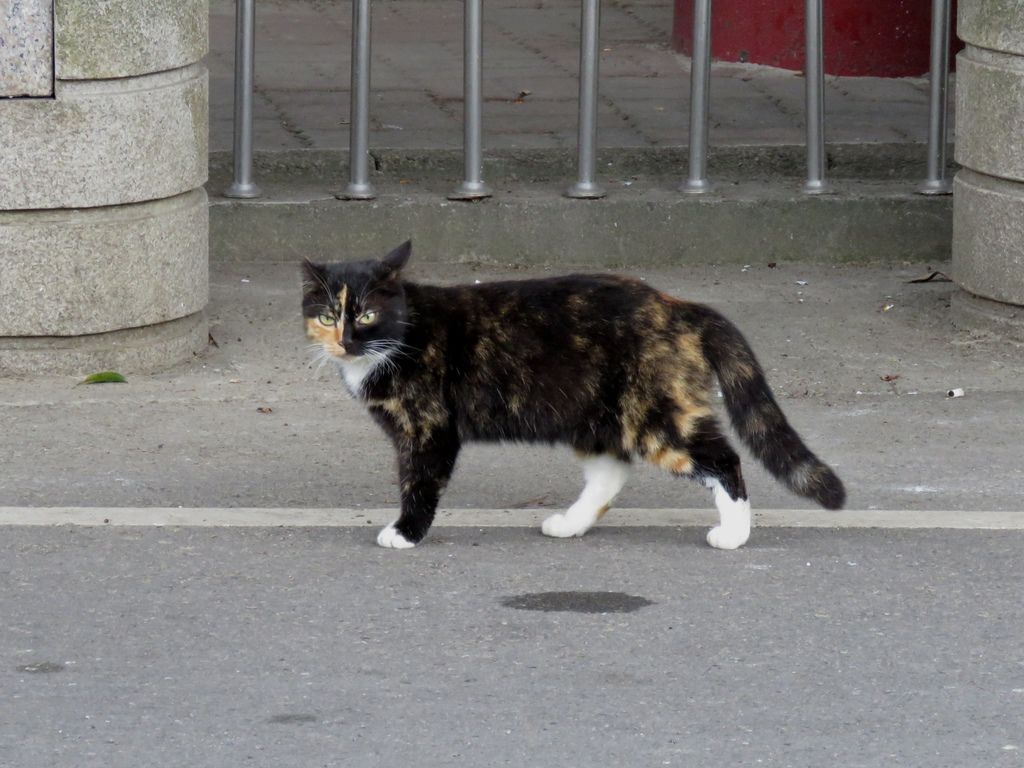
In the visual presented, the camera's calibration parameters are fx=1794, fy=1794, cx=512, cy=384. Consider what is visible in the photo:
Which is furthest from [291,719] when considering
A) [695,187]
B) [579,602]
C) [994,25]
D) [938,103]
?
[938,103]

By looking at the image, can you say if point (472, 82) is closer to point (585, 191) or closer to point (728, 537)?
point (585, 191)

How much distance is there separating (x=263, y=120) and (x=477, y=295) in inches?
176

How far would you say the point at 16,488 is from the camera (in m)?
5.51

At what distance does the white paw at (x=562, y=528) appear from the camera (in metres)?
5.13

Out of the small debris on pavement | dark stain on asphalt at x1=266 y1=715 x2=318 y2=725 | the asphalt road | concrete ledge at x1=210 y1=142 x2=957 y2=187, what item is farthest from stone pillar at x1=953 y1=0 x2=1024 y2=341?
dark stain on asphalt at x1=266 y1=715 x2=318 y2=725

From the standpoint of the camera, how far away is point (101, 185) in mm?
6359

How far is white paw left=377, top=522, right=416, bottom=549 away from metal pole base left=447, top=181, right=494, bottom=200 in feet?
10.9

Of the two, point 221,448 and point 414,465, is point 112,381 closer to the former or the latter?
point 221,448

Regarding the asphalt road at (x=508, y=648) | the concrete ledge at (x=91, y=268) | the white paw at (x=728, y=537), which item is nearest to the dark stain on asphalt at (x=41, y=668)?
the asphalt road at (x=508, y=648)

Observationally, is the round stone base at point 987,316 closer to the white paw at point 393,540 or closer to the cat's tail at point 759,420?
the cat's tail at point 759,420

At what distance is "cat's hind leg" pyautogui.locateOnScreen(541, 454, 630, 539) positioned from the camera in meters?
5.13

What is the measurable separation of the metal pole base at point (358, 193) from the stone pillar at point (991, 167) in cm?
260

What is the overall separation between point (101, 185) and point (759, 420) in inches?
105

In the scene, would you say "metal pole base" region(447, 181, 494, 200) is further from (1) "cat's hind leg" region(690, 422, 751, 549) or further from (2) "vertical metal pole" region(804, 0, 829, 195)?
(1) "cat's hind leg" region(690, 422, 751, 549)
